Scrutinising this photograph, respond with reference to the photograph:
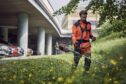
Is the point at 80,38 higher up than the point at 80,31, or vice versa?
the point at 80,31

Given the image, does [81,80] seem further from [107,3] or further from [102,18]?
[102,18]

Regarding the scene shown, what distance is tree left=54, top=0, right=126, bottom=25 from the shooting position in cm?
1099

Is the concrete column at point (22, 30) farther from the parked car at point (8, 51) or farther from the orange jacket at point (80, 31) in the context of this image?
the orange jacket at point (80, 31)

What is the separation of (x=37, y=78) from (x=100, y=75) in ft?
3.55

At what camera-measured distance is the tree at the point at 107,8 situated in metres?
11.0

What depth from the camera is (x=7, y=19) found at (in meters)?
51.8

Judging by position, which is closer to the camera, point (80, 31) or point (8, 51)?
point (80, 31)

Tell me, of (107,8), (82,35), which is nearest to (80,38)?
(82,35)

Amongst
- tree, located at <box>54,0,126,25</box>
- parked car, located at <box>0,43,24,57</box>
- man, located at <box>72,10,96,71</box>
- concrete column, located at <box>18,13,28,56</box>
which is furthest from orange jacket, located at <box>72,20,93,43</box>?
concrete column, located at <box>18,13,28,56</box>

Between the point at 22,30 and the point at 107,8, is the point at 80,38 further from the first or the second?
the point at 22,30

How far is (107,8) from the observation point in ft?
36.1

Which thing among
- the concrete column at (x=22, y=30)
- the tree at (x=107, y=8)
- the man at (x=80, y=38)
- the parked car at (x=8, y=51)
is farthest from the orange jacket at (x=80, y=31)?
the concrete column at (x=22, y=30)

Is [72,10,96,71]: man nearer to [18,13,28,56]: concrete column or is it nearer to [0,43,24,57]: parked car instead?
[0,43,24,57]: parked car

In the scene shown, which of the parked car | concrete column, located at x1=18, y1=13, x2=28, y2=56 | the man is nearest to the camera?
the man
